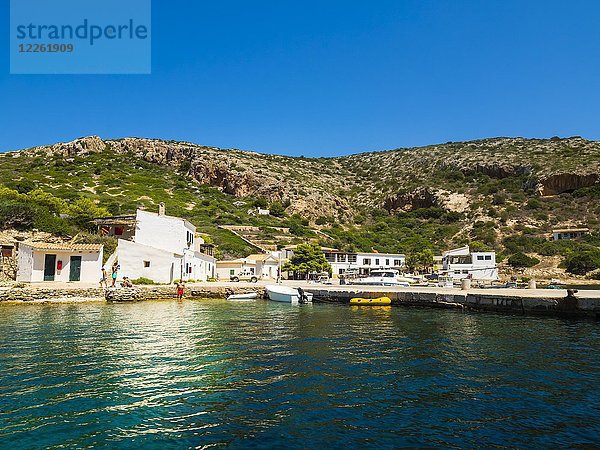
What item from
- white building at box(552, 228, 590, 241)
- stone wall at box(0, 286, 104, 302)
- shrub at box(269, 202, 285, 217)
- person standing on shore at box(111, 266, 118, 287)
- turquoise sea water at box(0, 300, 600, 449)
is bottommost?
turquoise sea water at box(0, 300, 600, 449)

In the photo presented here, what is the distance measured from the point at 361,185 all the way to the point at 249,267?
75.1 meters

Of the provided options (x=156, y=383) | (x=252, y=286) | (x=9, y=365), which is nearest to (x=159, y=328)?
(x=9, y=365)

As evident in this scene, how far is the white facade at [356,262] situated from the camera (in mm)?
68812

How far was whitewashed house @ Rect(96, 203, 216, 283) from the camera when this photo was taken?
1478 inches

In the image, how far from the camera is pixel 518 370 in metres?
12.4

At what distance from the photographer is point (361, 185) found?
12619 centimetres

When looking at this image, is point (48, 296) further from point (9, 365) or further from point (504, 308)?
point (504, 308)

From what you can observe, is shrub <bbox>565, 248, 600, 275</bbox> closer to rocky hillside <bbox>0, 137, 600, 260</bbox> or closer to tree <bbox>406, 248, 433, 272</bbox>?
rocky hillside <bbox>0, 137, 600, 260</bbox>

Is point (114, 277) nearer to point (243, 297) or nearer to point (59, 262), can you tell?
point (59, 262)

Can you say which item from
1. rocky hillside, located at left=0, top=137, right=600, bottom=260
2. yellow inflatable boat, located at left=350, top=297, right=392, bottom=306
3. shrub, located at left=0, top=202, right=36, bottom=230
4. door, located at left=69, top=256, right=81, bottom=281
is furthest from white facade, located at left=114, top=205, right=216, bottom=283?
rocky hillside, located at left=0, top=137, right=600, bottom=260

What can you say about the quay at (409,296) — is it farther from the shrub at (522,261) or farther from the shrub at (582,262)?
the shrub at (522,261)

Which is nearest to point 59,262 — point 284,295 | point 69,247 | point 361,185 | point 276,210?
point 69,247

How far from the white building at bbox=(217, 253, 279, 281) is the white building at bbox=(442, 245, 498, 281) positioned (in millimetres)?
25201

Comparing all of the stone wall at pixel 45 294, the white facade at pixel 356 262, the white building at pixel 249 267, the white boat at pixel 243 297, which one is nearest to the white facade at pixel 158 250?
the stone wall at pixel 45 294
